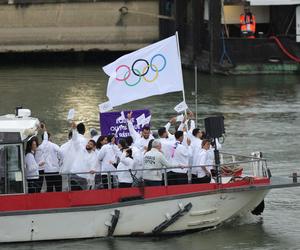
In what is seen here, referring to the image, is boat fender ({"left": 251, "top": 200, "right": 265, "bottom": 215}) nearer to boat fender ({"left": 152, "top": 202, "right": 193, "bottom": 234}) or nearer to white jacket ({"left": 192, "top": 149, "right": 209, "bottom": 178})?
white jacket ({"left": 192, "top": 149, "right": 209, "bottom": 178})

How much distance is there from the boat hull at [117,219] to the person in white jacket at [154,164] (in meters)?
0.40

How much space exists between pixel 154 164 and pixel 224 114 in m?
14.7

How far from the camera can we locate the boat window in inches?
611

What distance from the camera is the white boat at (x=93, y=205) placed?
15.6 meters

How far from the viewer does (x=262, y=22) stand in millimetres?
41875

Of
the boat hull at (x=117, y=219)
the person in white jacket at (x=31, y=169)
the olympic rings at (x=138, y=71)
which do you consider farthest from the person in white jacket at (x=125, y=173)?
the olympic rings at (x=138, y=71)

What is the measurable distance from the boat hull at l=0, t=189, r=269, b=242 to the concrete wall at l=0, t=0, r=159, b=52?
2855 cm

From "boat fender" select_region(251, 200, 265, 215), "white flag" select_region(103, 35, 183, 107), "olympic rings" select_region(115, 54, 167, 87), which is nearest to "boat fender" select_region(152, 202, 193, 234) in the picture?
"boat fender" select_region(251, 200, 265, 215)

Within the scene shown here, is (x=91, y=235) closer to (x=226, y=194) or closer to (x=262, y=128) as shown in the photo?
(x=226, y=194)

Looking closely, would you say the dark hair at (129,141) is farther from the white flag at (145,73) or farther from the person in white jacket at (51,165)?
the person in white jacket at (51,165)

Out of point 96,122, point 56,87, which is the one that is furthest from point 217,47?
point 96,122

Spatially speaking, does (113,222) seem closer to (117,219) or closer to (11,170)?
(117,219)

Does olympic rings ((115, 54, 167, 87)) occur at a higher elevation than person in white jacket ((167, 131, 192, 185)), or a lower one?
higher

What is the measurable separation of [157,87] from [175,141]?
150 centimetres
